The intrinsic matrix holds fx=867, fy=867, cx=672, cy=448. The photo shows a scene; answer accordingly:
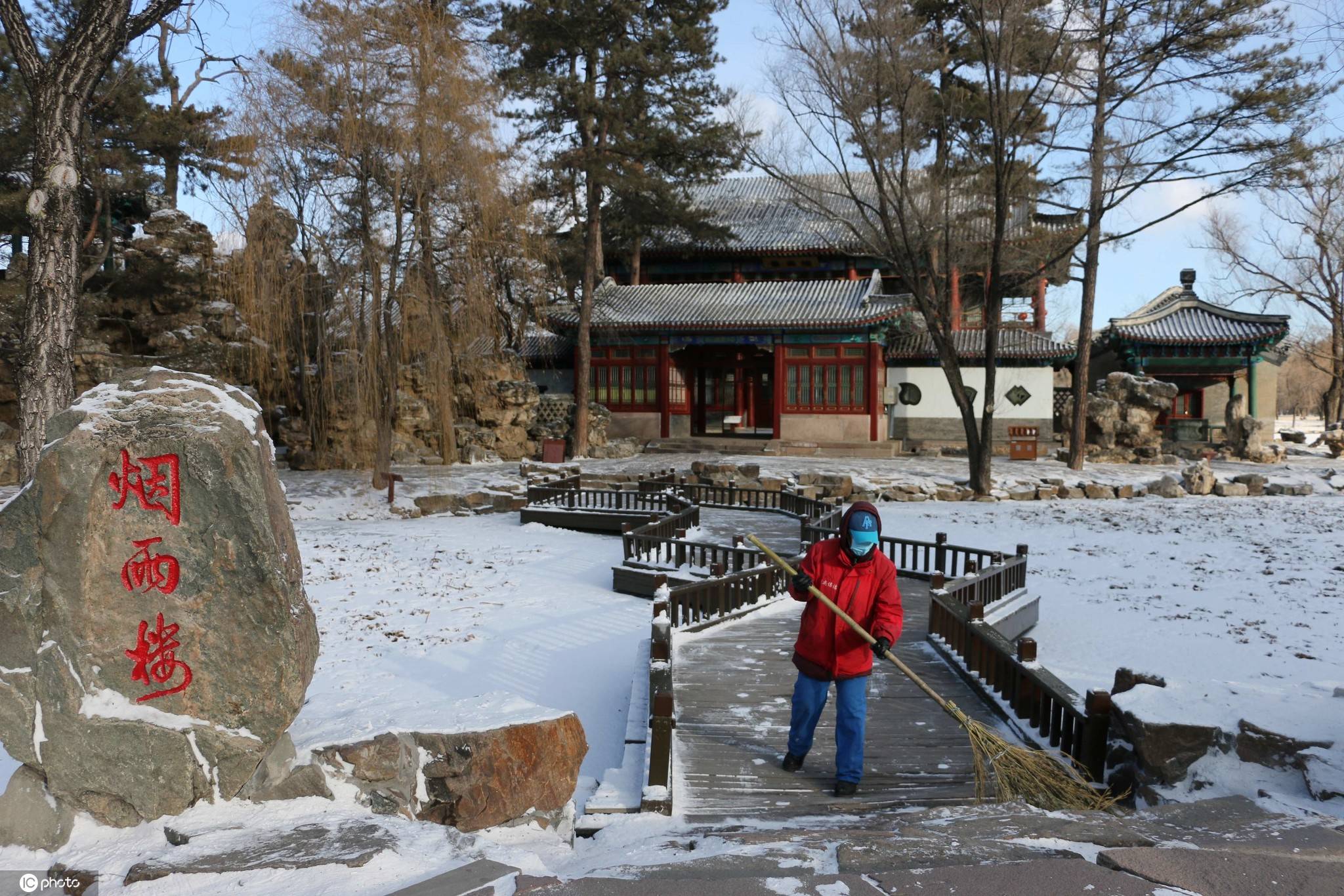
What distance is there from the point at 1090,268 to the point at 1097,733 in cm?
1883

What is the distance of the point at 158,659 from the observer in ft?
11.0

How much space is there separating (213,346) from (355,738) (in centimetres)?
1631

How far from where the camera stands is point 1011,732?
183 inches

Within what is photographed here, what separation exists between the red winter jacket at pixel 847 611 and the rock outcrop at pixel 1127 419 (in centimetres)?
1974

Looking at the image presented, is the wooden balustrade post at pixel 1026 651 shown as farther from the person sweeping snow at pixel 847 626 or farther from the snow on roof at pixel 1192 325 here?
the snow on roof at pixel 1192 325

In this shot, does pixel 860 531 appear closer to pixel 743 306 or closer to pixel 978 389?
pixel 743 306

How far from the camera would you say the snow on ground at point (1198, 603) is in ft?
12.4

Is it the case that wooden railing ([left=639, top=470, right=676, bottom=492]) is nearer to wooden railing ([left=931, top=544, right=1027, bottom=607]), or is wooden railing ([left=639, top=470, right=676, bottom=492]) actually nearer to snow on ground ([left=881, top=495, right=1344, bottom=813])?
snow on ground ([left=881, top=495, right=1344, bottom=813])

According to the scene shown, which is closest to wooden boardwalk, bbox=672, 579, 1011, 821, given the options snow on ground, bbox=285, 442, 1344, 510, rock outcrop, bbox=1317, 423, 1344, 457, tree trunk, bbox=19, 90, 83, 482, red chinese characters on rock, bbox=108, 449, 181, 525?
red chinese characters on rock, bbox=108, 449, 181, 525

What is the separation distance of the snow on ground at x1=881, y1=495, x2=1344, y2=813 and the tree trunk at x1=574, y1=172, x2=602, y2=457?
30.5 ft

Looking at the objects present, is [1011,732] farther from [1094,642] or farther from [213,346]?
[213,346]

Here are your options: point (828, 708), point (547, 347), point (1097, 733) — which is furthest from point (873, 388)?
point (1097, 733)

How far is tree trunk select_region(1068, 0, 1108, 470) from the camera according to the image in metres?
17.8

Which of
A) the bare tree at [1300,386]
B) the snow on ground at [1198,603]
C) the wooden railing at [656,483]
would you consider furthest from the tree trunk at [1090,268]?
the bare tree at [1300,386]
